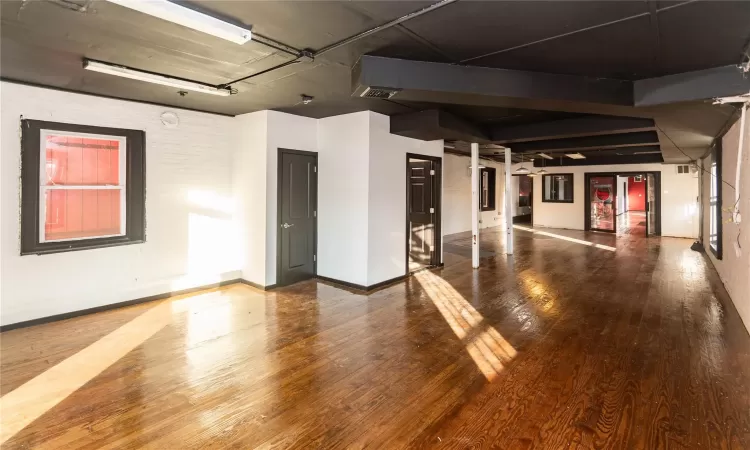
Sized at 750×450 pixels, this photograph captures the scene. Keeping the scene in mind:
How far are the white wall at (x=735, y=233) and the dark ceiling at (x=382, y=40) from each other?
559 millimetres

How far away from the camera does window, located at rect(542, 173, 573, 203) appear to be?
12828 millimetres

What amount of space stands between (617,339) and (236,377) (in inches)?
135

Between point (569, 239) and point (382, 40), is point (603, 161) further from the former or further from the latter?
point (382, 40)

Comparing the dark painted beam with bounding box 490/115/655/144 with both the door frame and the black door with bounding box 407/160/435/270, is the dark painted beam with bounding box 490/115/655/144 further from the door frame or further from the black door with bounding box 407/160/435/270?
the black door with bounding box 407/160/435/270

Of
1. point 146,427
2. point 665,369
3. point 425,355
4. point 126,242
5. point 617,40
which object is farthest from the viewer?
point 126,242

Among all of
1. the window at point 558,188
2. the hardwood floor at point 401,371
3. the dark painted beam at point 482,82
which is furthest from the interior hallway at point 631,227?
the dark painted beam at point 482,82

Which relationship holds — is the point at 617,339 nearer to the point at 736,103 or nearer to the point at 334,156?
the point at 736,103

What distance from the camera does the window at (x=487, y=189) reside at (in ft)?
42.4

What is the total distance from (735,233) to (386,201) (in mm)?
4201

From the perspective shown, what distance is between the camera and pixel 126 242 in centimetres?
468

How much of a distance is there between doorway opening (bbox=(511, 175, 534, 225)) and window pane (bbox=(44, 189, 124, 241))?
1470cm

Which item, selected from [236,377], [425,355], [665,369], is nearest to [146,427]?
[236,377]

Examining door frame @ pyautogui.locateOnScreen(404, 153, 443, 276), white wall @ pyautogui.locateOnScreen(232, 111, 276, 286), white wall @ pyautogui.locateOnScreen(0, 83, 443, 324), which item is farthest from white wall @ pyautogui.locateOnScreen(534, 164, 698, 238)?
white wall @ pyautogui.locateOnScreen(232, 111, 276, 286)

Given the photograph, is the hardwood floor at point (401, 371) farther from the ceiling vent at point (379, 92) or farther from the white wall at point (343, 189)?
the ceiling vent at point (379, 92)
